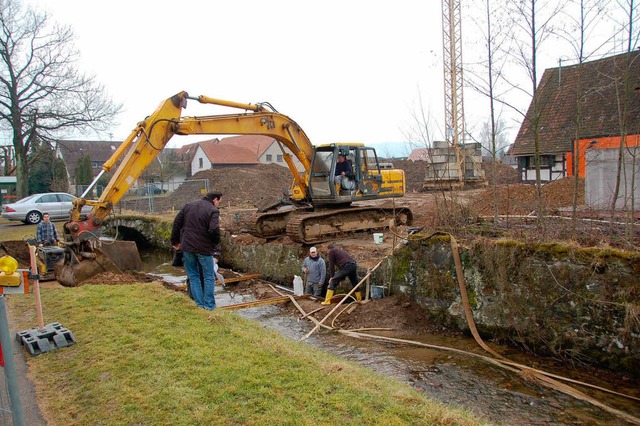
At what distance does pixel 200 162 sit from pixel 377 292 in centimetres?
5227

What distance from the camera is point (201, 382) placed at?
4492 mm

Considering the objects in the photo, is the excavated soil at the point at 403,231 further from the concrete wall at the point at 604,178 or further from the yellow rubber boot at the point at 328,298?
the concrete wall at the point at 604,178

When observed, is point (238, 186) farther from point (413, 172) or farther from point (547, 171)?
point (547, 171)

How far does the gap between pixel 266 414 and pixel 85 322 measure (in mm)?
3827

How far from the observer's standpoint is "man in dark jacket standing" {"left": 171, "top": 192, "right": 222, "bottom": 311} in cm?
739

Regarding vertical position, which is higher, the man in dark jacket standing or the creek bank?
the man in dark jacket standing

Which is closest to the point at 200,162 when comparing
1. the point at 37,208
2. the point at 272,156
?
the point at 272,156

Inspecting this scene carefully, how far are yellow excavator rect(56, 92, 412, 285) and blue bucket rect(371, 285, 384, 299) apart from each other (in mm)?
1667

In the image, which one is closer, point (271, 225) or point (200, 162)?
point (271, 225)

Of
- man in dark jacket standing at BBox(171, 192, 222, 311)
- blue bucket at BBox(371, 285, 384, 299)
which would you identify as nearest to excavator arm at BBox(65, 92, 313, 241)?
man in dark jacket standing at BBox(171, 192, 222, 311)

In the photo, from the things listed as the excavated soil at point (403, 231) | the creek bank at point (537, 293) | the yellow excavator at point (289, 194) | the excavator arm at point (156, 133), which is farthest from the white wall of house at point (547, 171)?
the creek bank at point (537, 293)

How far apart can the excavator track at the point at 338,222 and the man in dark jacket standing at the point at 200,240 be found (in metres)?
5.43

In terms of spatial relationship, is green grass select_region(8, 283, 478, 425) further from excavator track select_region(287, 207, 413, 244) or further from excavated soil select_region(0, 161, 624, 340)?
excavator track select_region(287, 207, 413, 244)

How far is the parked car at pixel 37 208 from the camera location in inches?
894
